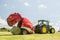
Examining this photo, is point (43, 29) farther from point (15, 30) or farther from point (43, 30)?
point (15, 30)

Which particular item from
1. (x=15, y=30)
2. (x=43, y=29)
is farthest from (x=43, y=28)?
(x=15, y=30)

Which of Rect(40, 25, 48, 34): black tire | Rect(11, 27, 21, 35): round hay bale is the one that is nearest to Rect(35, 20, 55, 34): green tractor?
Rect(40, 25, 48, 34): black tire

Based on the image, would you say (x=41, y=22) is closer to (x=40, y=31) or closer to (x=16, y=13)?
(x=40, y=31)

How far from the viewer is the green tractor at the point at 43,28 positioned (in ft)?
22.9

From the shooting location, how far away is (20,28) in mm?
6660

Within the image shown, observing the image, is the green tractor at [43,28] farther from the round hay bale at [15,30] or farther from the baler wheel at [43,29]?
the round hay bale at [15,30]

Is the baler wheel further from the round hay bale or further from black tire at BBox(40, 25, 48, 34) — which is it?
the round hay bale

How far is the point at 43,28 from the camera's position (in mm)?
7047

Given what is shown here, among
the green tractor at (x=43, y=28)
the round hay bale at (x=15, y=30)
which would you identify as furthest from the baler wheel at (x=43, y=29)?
the round hay bale at (x=15, y=30)

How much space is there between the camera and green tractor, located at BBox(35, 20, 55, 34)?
6993 mm

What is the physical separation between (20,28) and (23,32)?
0.63 ft

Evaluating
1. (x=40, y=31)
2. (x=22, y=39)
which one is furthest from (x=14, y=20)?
(x=22, y=39)

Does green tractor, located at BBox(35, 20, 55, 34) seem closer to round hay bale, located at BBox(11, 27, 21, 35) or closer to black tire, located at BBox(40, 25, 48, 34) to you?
black tire, located at BBox(40, 25, 48, 34)

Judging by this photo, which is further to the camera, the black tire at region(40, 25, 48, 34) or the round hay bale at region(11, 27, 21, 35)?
the black tire at region(40, 25, 48, 34)
